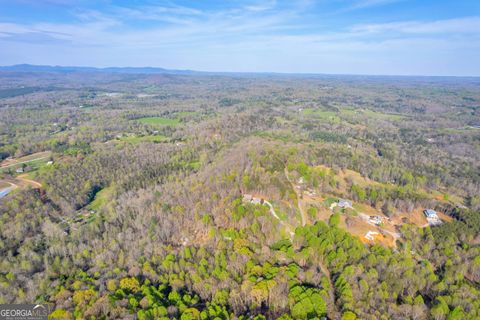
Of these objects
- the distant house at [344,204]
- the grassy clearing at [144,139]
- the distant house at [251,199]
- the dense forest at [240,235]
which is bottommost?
the dense forest at [240,235]

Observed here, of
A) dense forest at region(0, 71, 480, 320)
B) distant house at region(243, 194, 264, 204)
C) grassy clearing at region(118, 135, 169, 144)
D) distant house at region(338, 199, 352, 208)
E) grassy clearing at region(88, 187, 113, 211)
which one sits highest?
distant house at region(243, 194, 264, 204)

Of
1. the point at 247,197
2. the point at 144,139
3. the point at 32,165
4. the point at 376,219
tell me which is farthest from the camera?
the point at 144,139

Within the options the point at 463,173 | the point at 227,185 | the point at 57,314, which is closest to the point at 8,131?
the point at 227,185

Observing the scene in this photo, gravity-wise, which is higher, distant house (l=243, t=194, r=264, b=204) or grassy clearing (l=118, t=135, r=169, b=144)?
distant house (l=243, t=194, r=264, b=204)

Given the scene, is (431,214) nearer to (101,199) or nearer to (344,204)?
(344,204)

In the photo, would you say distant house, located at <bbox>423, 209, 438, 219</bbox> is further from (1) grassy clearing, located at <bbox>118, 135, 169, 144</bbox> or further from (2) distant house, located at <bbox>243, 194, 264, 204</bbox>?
(1) grassy clearing, located at <bbox>118, 135, 169, 144</bbox>

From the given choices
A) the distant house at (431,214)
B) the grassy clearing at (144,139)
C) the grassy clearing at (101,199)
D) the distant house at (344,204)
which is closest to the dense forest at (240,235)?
the distant house at (344,204)

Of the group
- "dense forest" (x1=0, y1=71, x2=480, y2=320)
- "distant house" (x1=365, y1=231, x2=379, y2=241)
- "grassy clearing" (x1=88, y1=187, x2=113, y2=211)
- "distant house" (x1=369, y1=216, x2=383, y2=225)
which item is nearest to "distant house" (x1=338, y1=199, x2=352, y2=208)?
"dense forest" (x1=0, y1=71, x2=480, y2=320)

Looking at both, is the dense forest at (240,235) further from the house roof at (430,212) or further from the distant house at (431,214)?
the house roof at (430,212)

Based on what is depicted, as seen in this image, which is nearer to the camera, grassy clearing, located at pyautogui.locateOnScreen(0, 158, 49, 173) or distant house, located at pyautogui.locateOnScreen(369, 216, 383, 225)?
distant house, located at pyautogui.locateOnScreen(369, 216, 383, 225)

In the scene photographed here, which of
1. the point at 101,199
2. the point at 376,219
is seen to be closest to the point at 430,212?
the point at 376,219

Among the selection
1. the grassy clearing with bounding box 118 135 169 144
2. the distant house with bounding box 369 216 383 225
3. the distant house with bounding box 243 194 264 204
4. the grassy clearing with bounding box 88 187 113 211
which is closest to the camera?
the distant house with bounding box 369 216 383 225

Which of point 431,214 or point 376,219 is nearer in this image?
point 376,219
